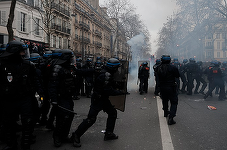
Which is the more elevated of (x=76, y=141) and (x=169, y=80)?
(x=169, y=80)

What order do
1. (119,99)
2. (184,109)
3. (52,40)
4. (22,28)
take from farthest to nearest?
(52,40), (22,28), (184,109), (119,99)

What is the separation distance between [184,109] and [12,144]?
201 inches

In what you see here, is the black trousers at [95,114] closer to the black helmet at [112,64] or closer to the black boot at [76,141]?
the black boot at [76,141]

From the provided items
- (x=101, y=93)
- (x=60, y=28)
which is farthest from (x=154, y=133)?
(x=60, y=28)

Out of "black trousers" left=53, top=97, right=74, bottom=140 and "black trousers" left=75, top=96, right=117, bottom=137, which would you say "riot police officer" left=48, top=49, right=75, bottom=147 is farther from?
"black trousers" left=75, top=96, right=117, bottom=137

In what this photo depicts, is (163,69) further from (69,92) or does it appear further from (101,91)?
(69,92)

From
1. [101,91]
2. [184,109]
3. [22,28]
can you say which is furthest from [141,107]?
[22,28]

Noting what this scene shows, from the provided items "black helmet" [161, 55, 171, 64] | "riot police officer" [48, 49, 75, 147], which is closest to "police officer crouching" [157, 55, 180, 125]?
"black helmet" [161, 55, 171, 64]

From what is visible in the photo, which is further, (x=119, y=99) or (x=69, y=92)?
(x=119, y=99)

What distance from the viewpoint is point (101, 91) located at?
12.0 feet

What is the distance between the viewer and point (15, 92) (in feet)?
10.6

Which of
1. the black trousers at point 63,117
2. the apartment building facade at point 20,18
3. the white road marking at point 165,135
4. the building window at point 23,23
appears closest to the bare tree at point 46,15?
the apartment building facade at point 20,18

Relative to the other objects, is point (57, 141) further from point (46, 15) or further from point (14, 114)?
point (46, 15)

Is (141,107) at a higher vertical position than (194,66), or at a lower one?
lower
